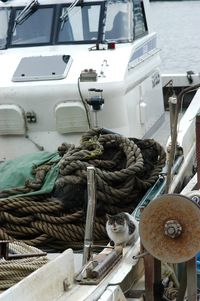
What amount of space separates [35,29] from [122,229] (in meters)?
4.46

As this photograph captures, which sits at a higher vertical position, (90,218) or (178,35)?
(90,218)

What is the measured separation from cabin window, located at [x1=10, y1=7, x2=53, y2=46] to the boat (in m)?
0.01

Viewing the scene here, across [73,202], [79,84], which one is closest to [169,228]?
[73,202]

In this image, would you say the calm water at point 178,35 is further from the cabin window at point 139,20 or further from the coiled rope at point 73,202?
the coiled rope at point 73,202

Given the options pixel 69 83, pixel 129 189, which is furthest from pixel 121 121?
pixel 129 189

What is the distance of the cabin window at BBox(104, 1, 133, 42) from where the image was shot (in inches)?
381

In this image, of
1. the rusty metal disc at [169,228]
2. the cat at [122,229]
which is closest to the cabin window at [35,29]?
the cat at [122,229]

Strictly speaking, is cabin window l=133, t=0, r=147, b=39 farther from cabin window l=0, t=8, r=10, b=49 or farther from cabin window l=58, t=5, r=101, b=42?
cabin window l=0, t=8, r=10, b=49

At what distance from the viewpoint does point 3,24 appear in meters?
9.97

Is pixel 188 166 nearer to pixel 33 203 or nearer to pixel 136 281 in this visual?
pixel 33 203

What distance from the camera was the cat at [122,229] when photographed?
5.86 metres

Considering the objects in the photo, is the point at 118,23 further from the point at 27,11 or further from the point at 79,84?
the point at 79,84

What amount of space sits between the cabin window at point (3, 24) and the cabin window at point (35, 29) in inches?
3.9

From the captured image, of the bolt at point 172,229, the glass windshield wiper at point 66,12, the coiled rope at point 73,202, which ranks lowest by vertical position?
the coiled rope at point 73,202
